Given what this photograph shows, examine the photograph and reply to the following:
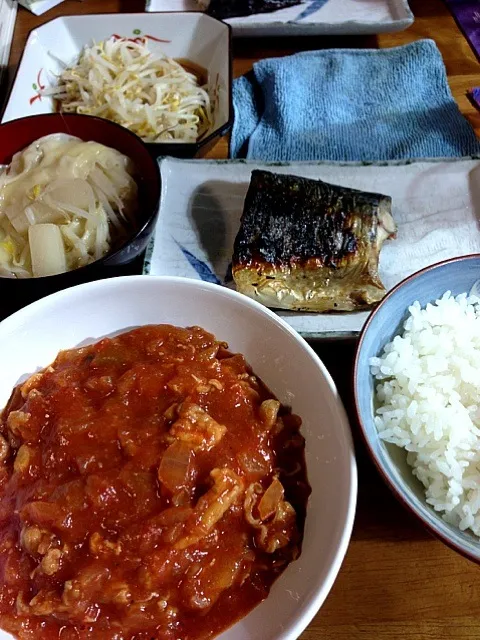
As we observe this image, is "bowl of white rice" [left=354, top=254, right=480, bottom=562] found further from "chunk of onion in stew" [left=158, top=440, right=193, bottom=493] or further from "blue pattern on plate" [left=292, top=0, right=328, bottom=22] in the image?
"blue pattern on plate" [left=292, top=0, right=328, bottom=22]

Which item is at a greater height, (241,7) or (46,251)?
(241,7)

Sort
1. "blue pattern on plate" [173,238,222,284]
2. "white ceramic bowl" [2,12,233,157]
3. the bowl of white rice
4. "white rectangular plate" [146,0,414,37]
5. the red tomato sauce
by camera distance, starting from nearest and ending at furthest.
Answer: the red tomato sauce → the bowl of white rice → "blue pattern on plate" [173,238,222,284] → "white ceramic bowl" [2,12,233,157] → "white rectangular plate" [146,0,414,37]

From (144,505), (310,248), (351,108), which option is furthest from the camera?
(351,108)

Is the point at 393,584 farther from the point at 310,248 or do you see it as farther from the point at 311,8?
the point at 311,8

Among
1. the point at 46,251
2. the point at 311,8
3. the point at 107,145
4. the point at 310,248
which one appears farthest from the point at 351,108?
the point at 46,251

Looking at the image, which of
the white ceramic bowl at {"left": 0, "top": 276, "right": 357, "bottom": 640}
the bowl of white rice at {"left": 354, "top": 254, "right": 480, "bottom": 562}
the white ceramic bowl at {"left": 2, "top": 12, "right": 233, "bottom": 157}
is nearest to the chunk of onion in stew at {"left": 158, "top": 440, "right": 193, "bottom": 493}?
the white ceramic bowl at {"left": 0, "top": 276, "right": 357, "bottom": 640}

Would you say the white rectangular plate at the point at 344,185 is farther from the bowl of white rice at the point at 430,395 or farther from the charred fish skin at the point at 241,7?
the charred fish skin at the point at 241,7

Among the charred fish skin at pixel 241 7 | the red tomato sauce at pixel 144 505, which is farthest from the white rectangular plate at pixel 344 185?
the charred fish skin at pixel 241 7
